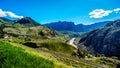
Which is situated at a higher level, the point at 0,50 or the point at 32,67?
the point at 0,50

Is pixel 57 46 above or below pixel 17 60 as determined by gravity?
above

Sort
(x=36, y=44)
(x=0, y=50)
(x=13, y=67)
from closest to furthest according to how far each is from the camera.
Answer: (x=13, y=67) < (x=0, y=50) < (x=36, y=44)

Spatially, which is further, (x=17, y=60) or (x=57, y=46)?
(x=57, y=46)

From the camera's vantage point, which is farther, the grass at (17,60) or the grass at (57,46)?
the grass at (57,46)

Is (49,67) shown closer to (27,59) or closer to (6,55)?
(27,59)

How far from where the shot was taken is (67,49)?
174 metres

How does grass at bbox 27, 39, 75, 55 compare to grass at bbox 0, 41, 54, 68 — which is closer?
grass at bbox 0, 41, 54, 68

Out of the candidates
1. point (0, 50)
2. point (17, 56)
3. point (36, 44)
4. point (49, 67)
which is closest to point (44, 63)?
point (49, 67)

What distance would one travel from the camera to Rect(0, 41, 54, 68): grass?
1896 centimetres

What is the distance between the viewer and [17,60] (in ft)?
63.3

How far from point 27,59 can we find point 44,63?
1290mm

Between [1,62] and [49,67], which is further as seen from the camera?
[49,67]

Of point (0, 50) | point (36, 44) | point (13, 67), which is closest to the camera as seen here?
point (13, 67)

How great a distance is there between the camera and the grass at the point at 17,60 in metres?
19.0
